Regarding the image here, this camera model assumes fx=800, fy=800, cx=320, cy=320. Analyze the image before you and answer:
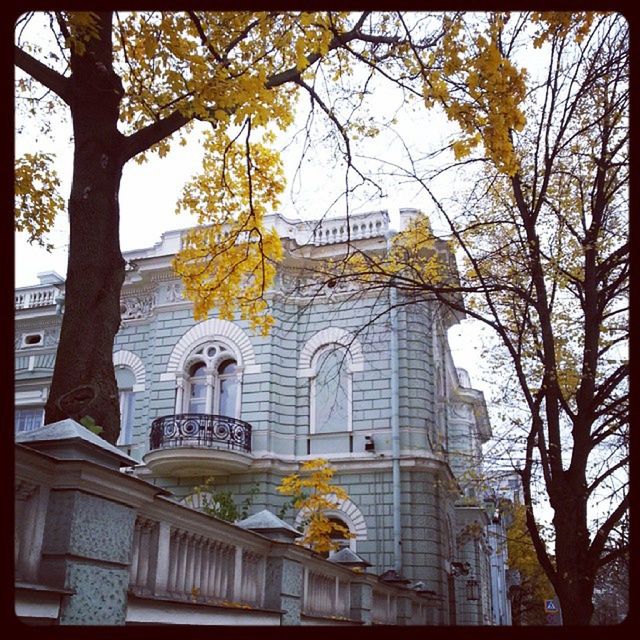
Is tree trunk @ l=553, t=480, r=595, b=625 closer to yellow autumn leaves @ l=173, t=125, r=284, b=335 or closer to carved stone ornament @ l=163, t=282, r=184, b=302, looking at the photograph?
yellow autumn leaves @ l=173, t=125, r=284, b=335

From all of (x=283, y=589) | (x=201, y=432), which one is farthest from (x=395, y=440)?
(x=283, y=589)

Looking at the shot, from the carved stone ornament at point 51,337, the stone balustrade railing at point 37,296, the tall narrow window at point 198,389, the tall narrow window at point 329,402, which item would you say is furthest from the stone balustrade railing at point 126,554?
the stone balustrade railing at point 37,296

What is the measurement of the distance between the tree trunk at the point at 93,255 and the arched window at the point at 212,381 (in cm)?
1179

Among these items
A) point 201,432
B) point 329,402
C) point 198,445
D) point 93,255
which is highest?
point 329,402

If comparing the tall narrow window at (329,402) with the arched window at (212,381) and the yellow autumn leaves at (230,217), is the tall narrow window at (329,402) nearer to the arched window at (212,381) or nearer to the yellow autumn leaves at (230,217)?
the arched window at (212,381)

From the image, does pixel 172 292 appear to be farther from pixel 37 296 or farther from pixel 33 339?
pixel 33 339

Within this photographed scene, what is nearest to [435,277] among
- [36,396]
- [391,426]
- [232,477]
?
[391,426]

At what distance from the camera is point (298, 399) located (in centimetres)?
1791

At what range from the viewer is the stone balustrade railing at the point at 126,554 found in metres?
3.41

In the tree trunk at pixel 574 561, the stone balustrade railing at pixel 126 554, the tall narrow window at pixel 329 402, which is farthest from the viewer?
the tall narrow window at pixel 329 402

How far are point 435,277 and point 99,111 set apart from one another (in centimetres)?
499

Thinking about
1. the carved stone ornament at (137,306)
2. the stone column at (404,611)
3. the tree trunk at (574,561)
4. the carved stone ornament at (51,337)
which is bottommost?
the stone column at (404,611)

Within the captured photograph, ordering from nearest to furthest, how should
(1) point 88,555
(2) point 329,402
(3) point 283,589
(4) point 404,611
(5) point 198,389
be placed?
(1) point 88,555, (3) point 283,589, (4) point 404,611, (2) point 329,402, (5) point 198,389

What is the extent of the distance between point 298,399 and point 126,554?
1389 cm
